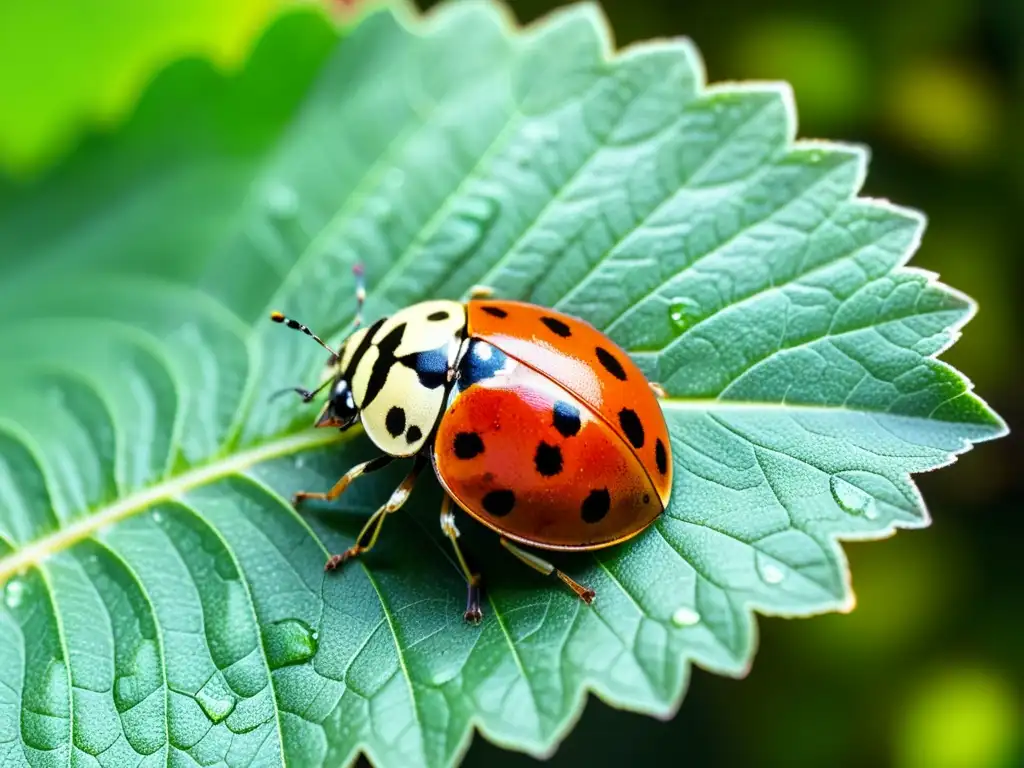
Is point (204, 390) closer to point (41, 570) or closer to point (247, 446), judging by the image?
point (247, 446)

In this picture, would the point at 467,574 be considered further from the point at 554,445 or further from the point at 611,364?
the point at 611,364

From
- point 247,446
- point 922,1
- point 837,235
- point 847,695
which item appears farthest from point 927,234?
point 247,446

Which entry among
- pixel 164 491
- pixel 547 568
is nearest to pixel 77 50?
pixel 164 491

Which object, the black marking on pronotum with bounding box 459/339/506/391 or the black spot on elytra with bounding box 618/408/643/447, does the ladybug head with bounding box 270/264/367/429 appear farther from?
the black spot on elytra with bounding box 618/408/643/447

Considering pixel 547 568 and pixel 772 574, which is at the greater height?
pixel 772 574

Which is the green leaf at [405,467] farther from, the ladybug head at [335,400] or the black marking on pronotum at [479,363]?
the black marking on pronotum at [479,363]
